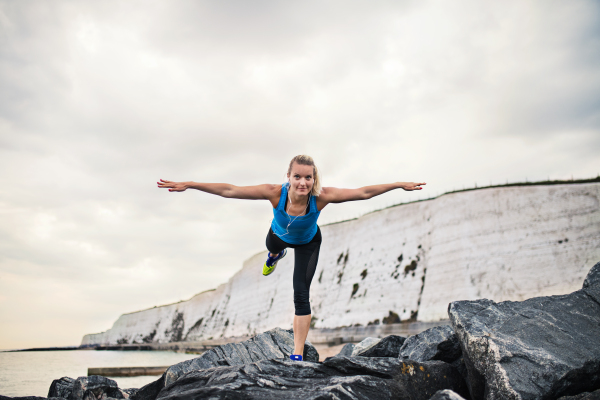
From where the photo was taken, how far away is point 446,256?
859 inches

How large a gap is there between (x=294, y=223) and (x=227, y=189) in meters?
0.74

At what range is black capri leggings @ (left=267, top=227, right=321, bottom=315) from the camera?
12.9ft

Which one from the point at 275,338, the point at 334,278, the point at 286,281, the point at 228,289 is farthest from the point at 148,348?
the point at 275,338

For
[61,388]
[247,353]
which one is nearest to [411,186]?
[247,353]

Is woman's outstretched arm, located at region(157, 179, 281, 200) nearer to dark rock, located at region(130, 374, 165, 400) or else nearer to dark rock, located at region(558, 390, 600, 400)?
dark rock, located at region(130, 374, 165, 400)

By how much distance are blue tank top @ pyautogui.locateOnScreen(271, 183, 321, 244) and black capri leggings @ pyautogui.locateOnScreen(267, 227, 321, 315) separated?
0.09 m

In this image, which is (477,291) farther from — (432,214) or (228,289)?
(228,289)

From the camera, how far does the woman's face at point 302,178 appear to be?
372cm

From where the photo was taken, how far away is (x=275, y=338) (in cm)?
508

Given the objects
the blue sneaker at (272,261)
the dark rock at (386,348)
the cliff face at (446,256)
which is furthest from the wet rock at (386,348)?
the cliff face at (446,256)

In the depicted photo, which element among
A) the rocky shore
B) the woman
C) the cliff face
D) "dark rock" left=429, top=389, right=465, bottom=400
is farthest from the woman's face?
the cliff face

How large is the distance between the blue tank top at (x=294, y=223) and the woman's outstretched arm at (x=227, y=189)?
181 mm

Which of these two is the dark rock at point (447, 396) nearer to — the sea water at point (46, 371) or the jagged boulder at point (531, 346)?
the jagged boulder at point (531, 346)

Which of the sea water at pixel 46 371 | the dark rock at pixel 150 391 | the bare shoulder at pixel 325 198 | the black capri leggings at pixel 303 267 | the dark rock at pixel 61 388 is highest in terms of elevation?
the bare shoulder at pixel 325 198
